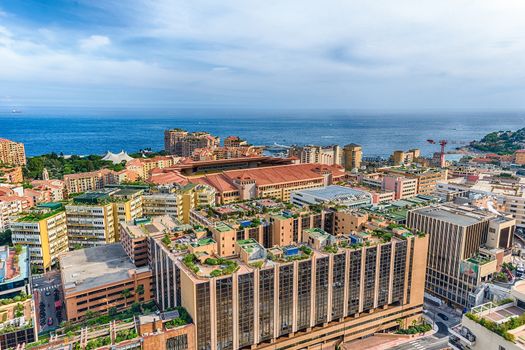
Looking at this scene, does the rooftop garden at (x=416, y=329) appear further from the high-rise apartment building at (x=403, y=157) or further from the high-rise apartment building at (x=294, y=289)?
the high-rise apartment building at (x=403, y=157)

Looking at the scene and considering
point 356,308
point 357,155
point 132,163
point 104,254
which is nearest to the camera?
point 356,308

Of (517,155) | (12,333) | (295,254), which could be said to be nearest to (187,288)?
(295,254)

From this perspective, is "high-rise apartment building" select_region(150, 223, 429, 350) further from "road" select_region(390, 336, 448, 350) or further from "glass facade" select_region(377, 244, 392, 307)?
"road" select_region(390, 336, 448, 350)

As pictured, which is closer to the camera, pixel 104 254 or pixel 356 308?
pixel 356 308

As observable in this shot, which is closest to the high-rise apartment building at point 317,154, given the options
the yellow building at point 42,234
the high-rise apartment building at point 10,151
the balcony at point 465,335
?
the yellow building at point 42,234

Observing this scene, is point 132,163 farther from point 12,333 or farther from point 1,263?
point 12,333

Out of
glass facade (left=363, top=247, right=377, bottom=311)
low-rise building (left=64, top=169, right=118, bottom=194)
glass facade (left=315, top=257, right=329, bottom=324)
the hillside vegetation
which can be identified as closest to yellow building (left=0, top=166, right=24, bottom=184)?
the hillside vegetation
